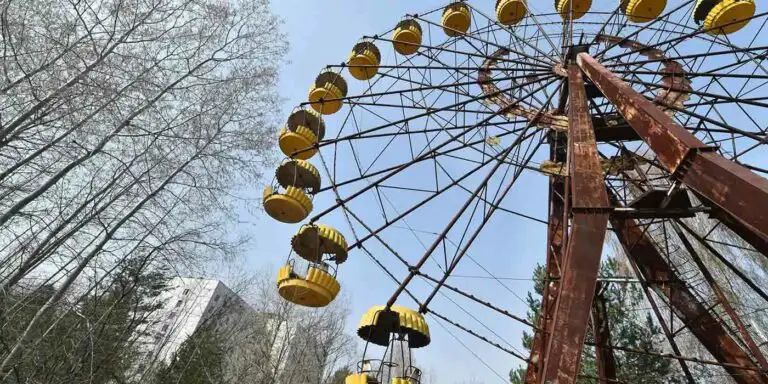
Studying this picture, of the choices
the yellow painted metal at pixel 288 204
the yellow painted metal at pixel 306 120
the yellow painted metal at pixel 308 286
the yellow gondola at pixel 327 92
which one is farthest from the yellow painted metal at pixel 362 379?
the yellow gondola at pixel 327 92

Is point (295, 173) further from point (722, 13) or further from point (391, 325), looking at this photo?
point (722, 13)

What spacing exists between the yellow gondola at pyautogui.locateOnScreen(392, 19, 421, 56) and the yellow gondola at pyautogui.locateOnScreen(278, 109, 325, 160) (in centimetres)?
377

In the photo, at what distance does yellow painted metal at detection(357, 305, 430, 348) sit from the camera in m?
7.19

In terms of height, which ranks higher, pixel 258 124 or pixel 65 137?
pixel 258 124

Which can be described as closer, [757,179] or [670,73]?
[757,179]

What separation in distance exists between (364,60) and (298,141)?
384 centimetres

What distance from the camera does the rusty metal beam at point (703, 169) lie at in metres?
3.31

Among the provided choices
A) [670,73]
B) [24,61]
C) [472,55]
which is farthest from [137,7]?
[670,73]

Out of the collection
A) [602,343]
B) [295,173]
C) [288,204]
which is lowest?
[602,343]

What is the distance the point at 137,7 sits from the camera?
368 inches

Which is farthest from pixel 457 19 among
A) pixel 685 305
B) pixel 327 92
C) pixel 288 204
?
pixel 685 305

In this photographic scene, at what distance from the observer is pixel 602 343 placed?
7.92 metres

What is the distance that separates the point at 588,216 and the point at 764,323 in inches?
716

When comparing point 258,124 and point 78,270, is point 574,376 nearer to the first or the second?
point 78,270
